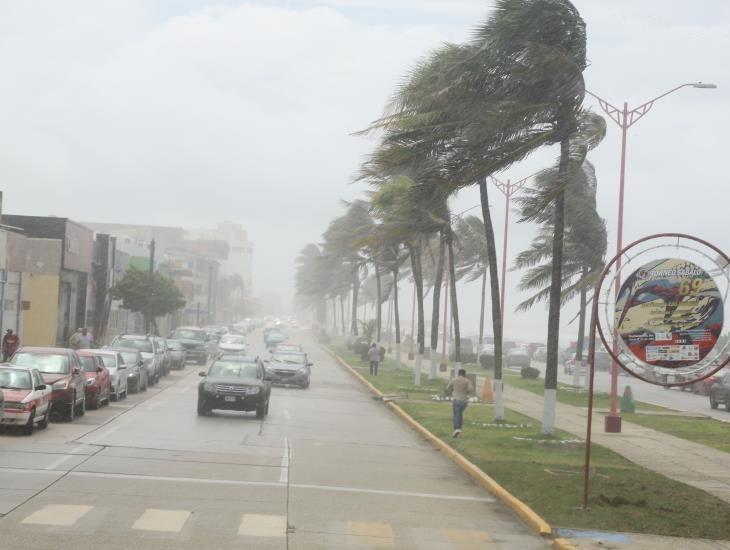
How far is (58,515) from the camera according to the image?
42.3 feet

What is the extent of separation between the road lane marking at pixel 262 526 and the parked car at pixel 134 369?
22270 millimetres

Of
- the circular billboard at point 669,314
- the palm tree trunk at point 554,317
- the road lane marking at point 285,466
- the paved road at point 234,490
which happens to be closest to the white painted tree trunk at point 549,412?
the palm tree trunk at point 554,317

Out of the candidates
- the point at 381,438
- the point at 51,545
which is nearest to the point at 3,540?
the point at 51,545

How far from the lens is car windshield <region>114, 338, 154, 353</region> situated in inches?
1658

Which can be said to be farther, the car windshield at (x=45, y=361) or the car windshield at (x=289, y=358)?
the car windshield at (x=289, y=358)

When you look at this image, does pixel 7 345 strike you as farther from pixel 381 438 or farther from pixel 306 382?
pixel 381 438

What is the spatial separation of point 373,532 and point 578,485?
528cm

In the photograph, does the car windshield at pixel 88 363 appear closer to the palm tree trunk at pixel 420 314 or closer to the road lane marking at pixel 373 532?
the road lane marking at pixel 373 532

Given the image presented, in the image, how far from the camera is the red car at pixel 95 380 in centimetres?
2859

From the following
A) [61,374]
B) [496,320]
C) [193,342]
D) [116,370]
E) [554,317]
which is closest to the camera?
[554,317]

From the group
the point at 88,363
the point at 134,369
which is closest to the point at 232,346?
the point at 134,369

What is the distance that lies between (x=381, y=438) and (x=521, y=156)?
7.30 m

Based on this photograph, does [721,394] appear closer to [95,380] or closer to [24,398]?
[95,380]

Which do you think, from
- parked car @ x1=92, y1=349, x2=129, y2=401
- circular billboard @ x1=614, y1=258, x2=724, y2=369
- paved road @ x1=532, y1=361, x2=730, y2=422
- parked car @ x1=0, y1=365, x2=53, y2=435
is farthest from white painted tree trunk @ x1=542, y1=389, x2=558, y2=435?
parked car @ x1=92, y1=349, x2=129, y2=401
